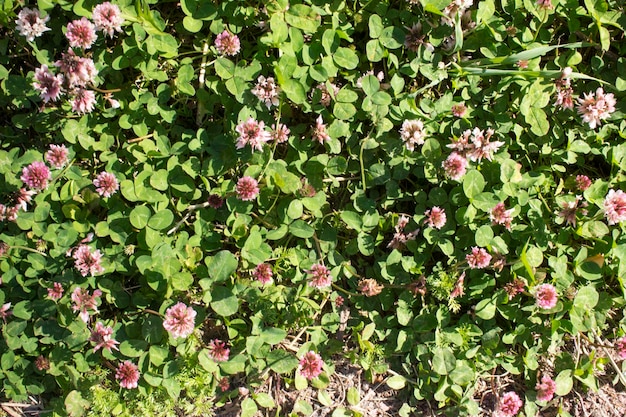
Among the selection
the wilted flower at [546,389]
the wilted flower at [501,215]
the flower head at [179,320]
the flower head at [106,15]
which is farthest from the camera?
the wilted flower at [546,389]

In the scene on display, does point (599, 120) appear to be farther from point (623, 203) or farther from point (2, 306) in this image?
point (2, 306)

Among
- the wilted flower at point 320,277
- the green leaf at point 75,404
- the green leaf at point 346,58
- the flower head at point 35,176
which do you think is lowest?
the green leaf at point 75,404

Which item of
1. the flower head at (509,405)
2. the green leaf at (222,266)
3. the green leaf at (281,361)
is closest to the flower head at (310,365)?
the green leaf at (281,361)

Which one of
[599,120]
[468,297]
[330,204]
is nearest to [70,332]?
[330,204]

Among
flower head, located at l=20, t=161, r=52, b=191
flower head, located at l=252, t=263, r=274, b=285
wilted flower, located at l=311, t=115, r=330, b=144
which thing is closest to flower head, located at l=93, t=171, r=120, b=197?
flower head, located at l=20, t=161, r=52, b=191

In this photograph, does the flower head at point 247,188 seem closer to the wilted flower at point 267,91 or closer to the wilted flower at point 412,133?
the wilted flower at point 267,91

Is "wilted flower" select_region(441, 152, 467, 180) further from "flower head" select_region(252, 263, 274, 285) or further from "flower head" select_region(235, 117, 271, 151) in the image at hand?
"flower head" select_region(252, 263, 274, 285)
